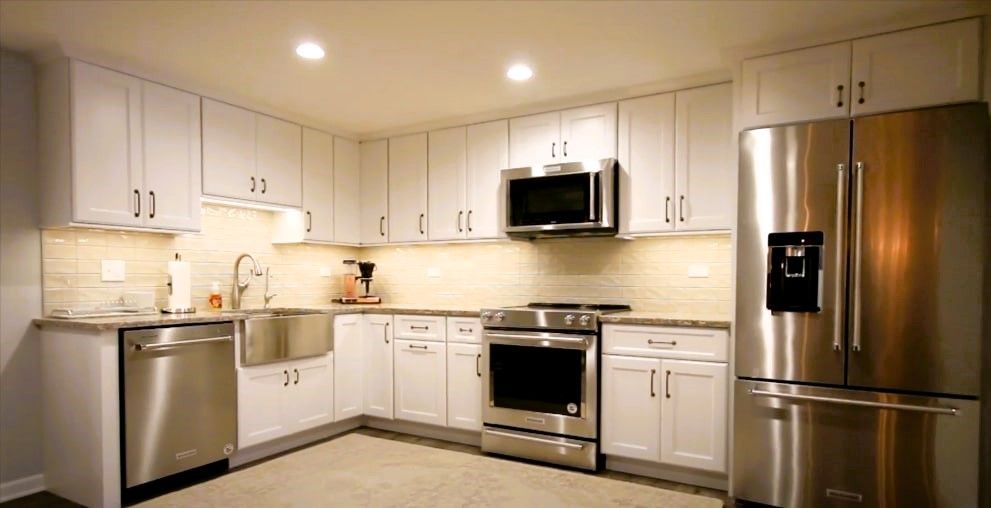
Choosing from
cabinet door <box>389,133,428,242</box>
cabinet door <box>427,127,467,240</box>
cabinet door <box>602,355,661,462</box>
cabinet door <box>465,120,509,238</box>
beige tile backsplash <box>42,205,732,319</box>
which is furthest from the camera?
cabinet door <box>389,133,428,242</box>

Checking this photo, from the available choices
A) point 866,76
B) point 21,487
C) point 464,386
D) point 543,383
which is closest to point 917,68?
point 866,76

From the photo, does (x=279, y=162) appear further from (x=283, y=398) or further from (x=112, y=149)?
(x=283, y=398)

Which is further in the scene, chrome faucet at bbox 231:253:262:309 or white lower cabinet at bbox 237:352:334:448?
chrome faucet at bbox 231:253:262:309

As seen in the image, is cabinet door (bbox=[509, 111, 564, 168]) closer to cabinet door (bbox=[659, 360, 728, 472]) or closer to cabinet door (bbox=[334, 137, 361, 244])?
cabinet door (bbox=[334, 137, 361, 244])

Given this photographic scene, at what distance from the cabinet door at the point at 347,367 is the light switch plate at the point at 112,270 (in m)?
1.33

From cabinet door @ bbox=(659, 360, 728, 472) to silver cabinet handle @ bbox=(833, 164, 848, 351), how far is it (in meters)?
0.59

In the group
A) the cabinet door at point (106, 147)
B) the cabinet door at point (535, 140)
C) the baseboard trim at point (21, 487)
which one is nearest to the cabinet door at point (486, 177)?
the cabinet door at point (535, 140)

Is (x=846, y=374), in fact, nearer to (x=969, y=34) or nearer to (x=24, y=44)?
(x=969, y=34)

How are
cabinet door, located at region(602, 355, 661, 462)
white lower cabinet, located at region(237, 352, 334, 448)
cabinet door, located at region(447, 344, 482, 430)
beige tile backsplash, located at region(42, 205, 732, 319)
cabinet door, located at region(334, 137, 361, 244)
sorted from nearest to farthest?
cabinet door, located at region(602, 355, 661, 462), beige tile backsplash, located at region(42, 205, 732, 319), white lower cabinet, located at region(237, 352, 334, 448), cabinet door, located at region(447, 344, 482, 430), cabinet door, located at region(334, 137, 361, 244)

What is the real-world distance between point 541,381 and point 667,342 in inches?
32.4

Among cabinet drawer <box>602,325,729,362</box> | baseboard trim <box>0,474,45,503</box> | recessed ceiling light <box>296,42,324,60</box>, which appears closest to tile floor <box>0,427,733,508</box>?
baseboard trim <box>0,474,45,503</box>

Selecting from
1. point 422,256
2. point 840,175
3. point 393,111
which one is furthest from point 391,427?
point 840,175

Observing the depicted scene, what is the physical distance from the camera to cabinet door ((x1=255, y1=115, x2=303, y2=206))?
390 centimetres

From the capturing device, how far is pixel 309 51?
9.53ft
